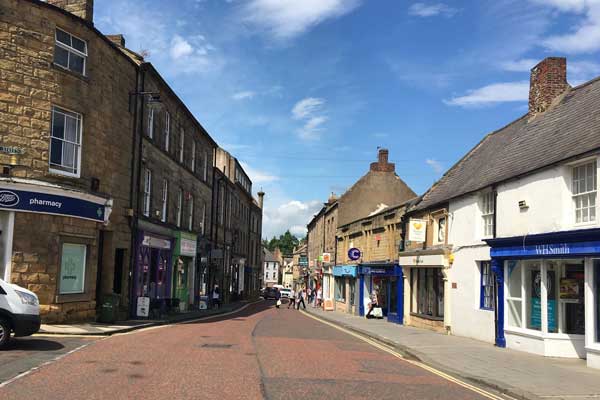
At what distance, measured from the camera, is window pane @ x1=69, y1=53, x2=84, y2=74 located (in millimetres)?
19000

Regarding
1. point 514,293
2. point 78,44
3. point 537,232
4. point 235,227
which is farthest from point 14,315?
point 235,227

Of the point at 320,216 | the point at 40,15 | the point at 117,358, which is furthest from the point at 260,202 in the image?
the point at 117,358

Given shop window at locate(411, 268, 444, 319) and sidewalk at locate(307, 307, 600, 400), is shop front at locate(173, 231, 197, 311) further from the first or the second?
sidewalk at locate(307, 307, 600, 400)

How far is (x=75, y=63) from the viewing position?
19.2m

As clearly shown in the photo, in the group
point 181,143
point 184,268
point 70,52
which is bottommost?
point 184,268

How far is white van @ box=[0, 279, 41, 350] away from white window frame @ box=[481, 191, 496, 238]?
13368 millimetres

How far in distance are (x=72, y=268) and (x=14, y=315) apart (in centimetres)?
723

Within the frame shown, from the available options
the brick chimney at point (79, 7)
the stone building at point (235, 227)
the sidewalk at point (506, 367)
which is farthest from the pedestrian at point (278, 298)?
the brick chimney at point (79, 7)

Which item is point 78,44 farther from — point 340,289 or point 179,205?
point 340,289

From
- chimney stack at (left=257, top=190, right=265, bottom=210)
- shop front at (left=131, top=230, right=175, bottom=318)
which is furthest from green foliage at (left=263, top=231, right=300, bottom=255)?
shop front at (left=131, top=230, right=175, bottom=318)

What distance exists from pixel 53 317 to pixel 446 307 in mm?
13593

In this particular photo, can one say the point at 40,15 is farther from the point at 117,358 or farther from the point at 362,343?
the point at 362,343

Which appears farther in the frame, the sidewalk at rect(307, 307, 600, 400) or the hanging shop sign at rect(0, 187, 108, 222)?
the hanging shop sign at rect(0, 187, 108, 222)

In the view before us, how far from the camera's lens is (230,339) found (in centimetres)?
1631
